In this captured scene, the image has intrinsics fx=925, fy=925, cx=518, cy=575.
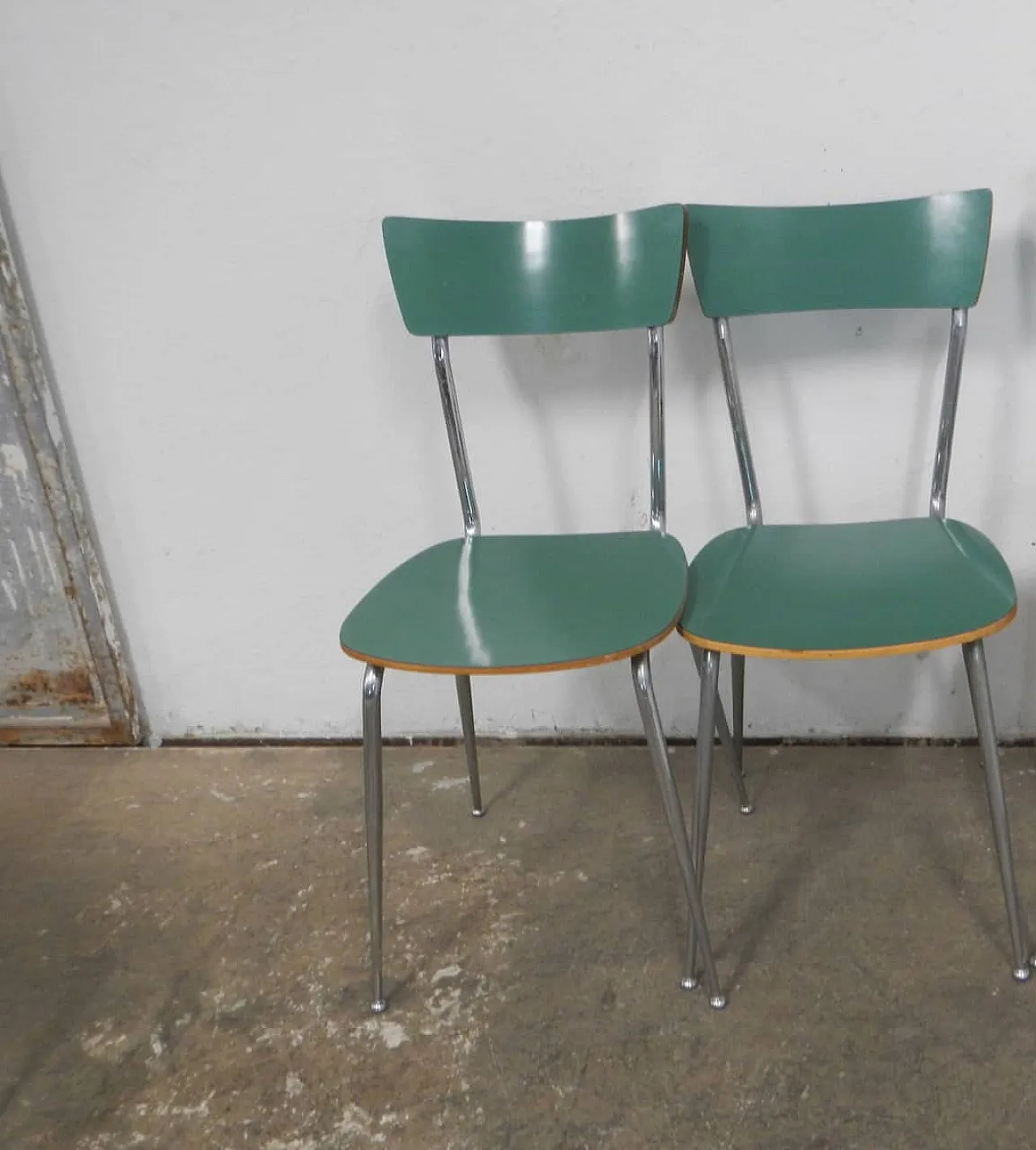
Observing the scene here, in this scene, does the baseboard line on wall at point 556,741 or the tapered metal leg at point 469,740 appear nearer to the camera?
the tapered metal leg at point 469,740

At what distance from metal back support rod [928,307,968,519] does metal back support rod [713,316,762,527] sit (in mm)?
241

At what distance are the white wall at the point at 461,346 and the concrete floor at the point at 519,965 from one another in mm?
242

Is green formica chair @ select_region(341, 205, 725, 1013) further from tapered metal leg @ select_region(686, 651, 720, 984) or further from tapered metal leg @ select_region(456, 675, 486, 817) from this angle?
tapered metal leg @ select_region(456, 675, 486, 817)

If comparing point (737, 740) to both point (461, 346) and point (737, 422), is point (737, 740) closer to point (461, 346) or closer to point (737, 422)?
point (737, 422)

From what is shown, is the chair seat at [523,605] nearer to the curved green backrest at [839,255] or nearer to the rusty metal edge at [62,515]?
the curved green backrest at [839,255]

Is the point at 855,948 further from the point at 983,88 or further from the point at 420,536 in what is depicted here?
the point at 983,88

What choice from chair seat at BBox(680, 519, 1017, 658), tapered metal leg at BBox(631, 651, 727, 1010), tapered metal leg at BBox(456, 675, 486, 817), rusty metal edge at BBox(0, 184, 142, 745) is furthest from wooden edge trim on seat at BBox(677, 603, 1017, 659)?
rusty metal edge at BBox(0, 184, 142, 745)

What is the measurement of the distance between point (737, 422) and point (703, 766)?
20.3 inches

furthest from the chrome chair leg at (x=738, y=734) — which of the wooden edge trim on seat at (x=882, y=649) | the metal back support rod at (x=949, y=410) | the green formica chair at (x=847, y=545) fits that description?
the wooden edge trim on seat at (x=882, y=649)

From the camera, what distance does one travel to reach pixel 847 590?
108cm

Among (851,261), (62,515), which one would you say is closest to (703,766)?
(851,261)

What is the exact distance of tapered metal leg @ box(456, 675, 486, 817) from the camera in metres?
1.48

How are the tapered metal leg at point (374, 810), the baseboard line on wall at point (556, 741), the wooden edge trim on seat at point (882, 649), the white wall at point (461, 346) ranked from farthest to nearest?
the baseboard line on wall at point (556, 741) < the white wall at point (461, 346) < the tapered metal leg at point (374, 810) < the wooden edge trim on seat at point (882, 649)

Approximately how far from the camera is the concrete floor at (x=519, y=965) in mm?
1025
